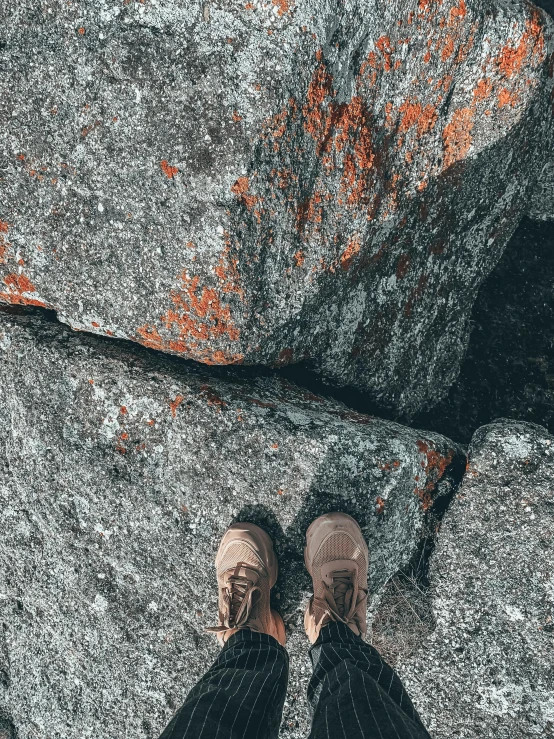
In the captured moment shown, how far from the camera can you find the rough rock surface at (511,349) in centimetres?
306

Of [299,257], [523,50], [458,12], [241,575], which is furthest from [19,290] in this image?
[523,50]

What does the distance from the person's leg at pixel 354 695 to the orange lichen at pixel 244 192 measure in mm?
1896

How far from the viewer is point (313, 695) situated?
218 centimetres

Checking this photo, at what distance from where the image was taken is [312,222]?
2.34m

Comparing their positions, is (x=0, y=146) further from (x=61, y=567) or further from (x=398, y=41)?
(x=61, y=567)

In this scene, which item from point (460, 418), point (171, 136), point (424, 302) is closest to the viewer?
point (171, 136)

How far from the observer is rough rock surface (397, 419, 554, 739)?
A: 8.41ft

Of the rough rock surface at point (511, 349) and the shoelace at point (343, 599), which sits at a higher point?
the rough rock surface at point (511, 349)

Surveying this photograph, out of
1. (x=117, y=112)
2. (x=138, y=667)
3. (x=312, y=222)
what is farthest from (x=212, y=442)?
(x=117, y=112)

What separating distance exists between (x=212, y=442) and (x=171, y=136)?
134 cm

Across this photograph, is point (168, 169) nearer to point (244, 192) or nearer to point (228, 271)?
point (244, 192)

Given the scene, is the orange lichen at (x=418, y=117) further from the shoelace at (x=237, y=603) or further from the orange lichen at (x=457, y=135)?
the shoelace at (x=237, y=603)

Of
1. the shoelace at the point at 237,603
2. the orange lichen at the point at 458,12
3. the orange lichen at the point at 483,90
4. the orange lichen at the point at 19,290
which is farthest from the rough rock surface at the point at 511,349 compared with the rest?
the orange lichen at the point at 19,290

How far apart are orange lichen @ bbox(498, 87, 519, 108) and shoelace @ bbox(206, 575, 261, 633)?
2654mm
